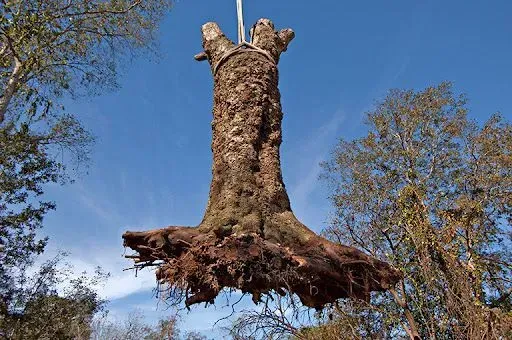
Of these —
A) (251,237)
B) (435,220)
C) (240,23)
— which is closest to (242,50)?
(240,23)

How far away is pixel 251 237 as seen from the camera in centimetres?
292

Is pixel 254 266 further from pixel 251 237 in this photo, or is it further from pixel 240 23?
pixel 240 23

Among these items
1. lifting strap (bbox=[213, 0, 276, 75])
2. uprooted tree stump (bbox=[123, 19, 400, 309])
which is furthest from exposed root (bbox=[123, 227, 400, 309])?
lifting strap (bbox=[213, 0, 276, 75])

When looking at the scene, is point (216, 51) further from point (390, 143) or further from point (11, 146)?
point (390, 143)

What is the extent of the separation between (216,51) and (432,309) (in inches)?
268

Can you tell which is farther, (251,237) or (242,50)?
(242,50)

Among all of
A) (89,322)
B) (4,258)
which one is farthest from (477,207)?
(89,322)

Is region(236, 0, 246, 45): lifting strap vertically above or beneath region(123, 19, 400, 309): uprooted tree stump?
above

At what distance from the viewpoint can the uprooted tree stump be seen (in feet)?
9.46

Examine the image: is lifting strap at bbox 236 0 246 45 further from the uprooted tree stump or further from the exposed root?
the exposed root

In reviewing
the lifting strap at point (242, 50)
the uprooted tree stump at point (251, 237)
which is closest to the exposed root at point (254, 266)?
the uprooted tree stump at point (251, 237)

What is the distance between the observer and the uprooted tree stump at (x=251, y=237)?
9.46ft

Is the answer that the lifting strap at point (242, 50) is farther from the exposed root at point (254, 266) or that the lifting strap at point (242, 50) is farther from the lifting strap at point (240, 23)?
the exposed root at point (254, 266)

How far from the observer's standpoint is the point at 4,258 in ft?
35.6
